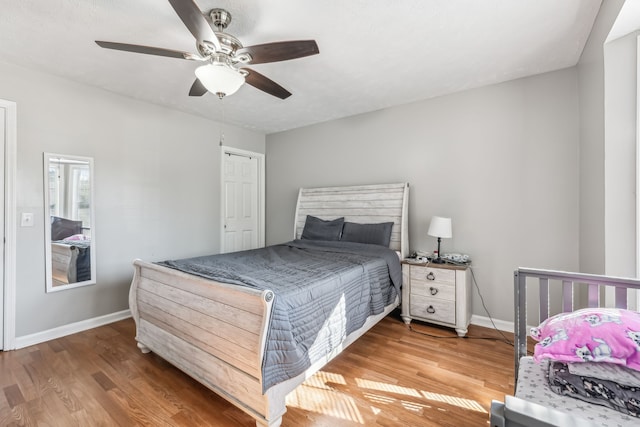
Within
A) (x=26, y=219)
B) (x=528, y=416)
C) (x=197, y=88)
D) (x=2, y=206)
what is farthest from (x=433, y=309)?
(x=2, y=206)

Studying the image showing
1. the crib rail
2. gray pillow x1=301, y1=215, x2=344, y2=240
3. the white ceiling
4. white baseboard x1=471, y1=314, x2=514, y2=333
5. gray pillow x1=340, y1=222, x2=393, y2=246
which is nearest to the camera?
the crib rail

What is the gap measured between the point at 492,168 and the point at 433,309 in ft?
5.22

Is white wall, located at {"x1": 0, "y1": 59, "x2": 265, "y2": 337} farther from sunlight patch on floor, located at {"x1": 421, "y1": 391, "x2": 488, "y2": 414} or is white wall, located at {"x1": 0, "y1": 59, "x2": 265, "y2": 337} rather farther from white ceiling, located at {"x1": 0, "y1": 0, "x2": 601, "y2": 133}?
sunlight patch on floor, located at {"x1": 421, "y1": 391, "x2": 488, "y2": 414}

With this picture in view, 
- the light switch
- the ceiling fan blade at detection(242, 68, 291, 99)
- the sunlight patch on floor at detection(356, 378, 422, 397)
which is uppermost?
the ceiling fan blade at detection(242, 68, 291, 99)

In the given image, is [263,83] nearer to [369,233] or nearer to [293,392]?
[369,233]

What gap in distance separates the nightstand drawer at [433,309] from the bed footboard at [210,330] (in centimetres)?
186

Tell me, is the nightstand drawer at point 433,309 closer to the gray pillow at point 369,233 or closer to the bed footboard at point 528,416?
the gray pillow at point 369,233

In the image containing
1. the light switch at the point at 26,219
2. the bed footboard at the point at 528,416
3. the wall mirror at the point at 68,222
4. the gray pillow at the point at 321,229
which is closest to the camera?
the bed footboard at the point at 528,416

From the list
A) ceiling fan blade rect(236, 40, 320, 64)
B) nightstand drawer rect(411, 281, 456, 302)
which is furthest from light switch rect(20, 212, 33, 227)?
nightstand drawer rect(411, 281, 456, 302)

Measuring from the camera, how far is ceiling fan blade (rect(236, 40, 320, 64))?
166 centimetres

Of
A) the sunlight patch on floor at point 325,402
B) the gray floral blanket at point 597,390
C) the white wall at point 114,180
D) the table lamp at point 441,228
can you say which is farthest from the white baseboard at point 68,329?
the gray floral blanket at point 597,390

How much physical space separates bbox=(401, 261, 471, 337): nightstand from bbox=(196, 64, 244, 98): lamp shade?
7.78 feet

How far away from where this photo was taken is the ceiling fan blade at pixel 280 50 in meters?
1.66

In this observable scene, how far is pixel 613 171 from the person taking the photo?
5.96 feet
